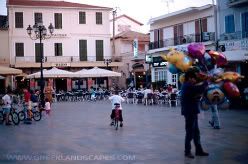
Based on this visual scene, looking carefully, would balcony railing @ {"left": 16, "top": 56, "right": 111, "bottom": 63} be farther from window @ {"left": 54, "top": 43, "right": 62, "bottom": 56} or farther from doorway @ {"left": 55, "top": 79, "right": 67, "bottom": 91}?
doorway @ {"left": 55, "top": 79, "right": 67, "bottom": 91}

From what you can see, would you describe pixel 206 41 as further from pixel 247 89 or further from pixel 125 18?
pixel 125 18

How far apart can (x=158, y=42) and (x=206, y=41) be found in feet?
24.2

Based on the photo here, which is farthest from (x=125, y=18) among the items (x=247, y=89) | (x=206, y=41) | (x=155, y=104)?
(x=247, y=89)

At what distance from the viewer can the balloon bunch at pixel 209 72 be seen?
9344 millimetres

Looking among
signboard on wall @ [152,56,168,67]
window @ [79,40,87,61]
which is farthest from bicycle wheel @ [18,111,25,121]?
window @ [79,40,87,61]

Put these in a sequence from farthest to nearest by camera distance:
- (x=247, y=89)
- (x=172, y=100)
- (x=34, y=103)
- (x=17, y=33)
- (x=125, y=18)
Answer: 1. (x=125, y=18)
2. (x=17, y=33)
3. (x=172, y=100)
4. (x=247, y=89)
5. (x=34, y=103)

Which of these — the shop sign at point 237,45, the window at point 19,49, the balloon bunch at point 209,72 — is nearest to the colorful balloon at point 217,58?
the balloon bunch at point 209,72

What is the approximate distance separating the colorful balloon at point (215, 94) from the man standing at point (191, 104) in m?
0.15

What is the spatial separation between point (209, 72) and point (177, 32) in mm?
27551

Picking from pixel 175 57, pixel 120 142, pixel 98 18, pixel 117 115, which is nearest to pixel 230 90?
pixel 175 57

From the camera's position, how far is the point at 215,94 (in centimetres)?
927

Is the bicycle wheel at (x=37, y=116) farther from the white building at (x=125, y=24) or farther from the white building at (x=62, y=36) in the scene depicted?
the white building at (x=125, y=24)

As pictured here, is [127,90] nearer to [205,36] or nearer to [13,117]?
[205,36]

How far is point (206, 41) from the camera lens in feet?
108
